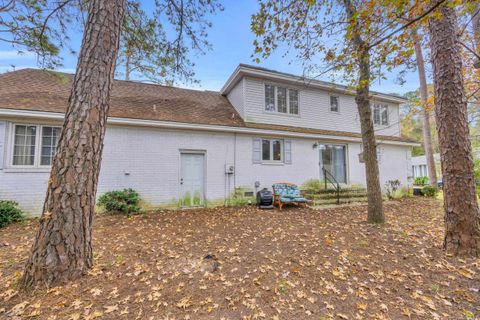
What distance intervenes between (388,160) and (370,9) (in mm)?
10793

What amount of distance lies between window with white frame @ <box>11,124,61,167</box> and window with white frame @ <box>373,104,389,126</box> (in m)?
15.3

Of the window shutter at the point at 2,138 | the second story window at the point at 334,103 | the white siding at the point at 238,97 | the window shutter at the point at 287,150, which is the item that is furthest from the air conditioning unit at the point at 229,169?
the window shutter at the point at 2,138

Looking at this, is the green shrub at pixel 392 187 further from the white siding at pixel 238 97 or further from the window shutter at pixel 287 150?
the white siding at pixel 238 97

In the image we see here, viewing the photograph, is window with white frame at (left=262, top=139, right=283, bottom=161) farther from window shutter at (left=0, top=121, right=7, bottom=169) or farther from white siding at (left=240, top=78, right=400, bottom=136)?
window shutter at (left=0, top=121, right=7, bottom=169)

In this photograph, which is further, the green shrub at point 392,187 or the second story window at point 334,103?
the second story window at point 334,103

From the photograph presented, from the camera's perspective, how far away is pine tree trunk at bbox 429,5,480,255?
3.61 metres

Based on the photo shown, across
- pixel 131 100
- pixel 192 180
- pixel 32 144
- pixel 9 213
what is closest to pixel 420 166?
pixel 192 180

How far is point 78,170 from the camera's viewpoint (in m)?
2.96

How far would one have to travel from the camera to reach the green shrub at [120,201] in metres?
6.85

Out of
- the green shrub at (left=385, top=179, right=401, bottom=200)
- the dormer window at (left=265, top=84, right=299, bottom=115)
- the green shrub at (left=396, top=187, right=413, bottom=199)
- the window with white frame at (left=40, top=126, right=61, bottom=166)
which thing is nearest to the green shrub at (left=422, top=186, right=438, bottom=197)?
the green shrub at (left=396, top=187, right=413, bottom=199)

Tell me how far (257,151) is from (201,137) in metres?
2.55

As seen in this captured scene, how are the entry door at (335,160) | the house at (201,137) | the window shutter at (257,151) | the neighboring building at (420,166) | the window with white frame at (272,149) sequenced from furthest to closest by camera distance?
the neighboring building at (420,166), the entry door at (335,160), the window with white frame at (272,149), the window shutter at (257,151), the house at (201,137)

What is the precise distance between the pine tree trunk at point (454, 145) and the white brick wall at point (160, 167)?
6.28 meters

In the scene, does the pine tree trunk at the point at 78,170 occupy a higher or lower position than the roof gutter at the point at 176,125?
lower
